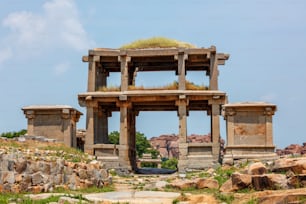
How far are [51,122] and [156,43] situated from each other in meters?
7.96

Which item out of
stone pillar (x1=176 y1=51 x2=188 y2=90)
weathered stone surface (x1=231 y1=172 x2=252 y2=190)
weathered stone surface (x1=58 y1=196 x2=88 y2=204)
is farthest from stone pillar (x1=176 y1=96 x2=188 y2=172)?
weathered stone surface (x1=58 y1=196 x2=88 y2=204)

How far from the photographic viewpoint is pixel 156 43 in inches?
Result: 1112

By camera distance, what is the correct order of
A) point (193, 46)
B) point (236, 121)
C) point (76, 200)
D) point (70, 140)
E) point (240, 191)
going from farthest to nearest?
point (193, 46)
point (70, 140)
point (236, 121)
point (240, 191)
point (76, 200)

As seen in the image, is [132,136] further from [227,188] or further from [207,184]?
[227,188]

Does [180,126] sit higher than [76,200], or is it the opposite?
[180,126]

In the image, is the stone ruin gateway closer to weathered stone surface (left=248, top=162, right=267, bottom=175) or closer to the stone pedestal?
the stone pedestal

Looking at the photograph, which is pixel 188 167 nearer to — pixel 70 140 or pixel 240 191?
pixel 70 140

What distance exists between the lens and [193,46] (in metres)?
28.5

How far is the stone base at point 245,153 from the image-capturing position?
24.2 m

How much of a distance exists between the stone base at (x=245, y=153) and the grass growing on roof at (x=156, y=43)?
742cm

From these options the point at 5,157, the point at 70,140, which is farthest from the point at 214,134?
the point at 5,157

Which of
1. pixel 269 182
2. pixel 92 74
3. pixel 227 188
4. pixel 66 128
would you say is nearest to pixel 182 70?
pixel 92 74

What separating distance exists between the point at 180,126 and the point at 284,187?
41.5 feet

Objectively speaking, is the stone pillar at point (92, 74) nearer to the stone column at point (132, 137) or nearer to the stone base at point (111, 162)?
the stone column at point (132, 137)
